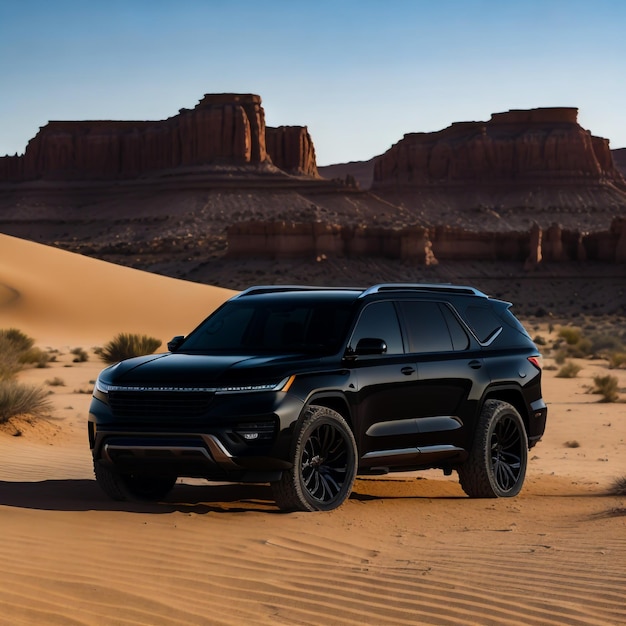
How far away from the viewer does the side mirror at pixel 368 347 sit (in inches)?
362

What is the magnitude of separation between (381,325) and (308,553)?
2.89m

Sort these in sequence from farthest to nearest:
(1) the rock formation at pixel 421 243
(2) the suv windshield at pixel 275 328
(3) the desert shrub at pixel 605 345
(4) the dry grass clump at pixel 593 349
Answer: (1) the rock formation at pixel 421 243 → (3) the desert shrub at pixel 605 345 → (4) the dry grass clump at pixel 593 349 → (2) the suv windshield at pixel 275 328

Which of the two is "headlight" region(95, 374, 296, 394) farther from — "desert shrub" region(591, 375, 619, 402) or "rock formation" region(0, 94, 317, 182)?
"rock formation" region(0, 94, 317, 182)

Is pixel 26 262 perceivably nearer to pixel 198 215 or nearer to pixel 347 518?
pixel 347 518

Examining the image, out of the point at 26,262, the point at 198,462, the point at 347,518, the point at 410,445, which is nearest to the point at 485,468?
the point at 410,445

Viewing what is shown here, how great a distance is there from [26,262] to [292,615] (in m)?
44.7

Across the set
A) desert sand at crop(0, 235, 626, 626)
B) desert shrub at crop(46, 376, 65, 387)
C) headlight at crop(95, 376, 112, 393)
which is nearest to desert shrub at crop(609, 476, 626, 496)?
desert sand at crop(0, 235, 626, 626)

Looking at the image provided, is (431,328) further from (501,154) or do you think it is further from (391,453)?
(501,154)

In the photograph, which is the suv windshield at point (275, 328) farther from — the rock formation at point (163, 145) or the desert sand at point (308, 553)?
the rock formation at point (163, 145)

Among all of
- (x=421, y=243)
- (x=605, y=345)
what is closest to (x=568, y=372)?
(x=605, y=345)

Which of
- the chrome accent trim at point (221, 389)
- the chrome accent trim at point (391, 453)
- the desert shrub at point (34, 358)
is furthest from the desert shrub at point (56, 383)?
the chrome accent trim at point (221, 389)

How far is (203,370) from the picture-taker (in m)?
8.84

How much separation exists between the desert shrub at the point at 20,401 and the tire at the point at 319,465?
6962mm

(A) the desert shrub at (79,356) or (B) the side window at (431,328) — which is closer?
(B) the side window at (431,328)
